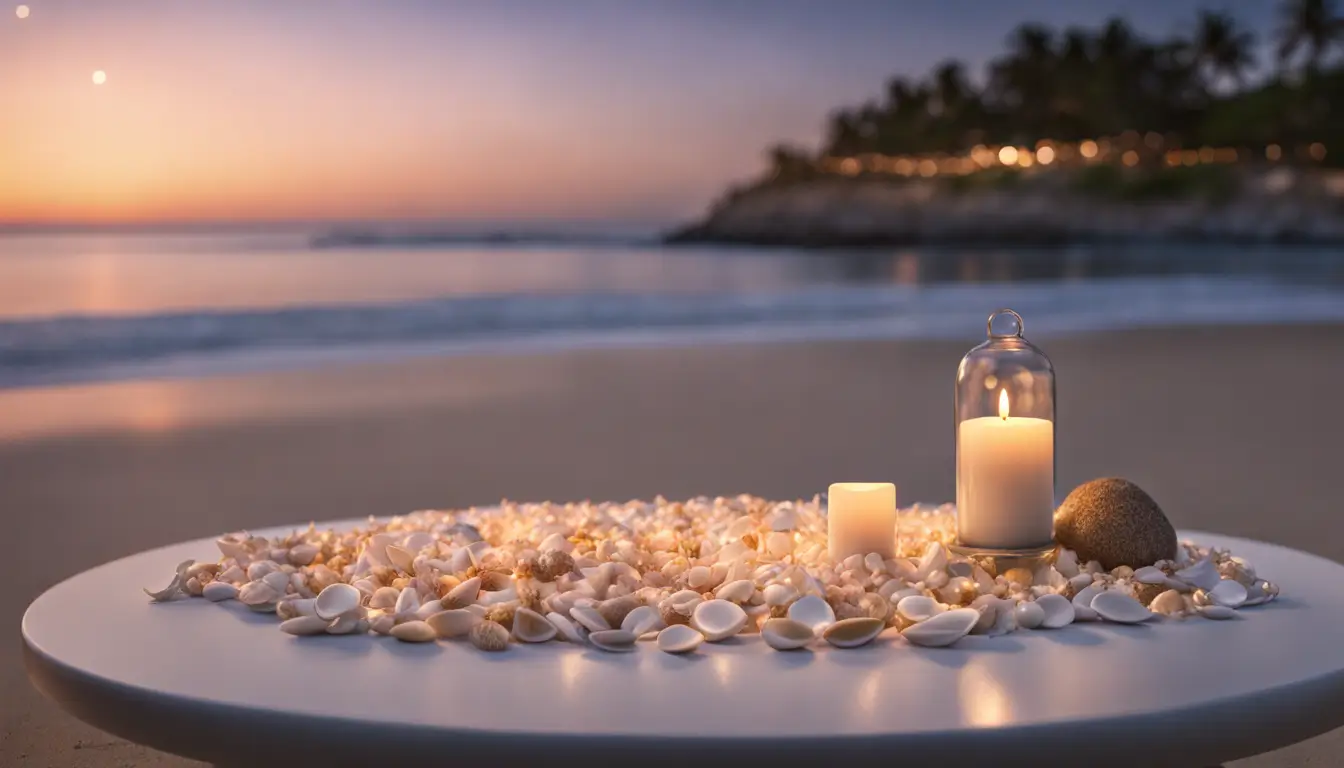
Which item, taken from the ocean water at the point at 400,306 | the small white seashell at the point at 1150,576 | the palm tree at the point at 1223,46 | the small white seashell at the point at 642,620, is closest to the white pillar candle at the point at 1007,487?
the small white seashell at the point at 1150,576

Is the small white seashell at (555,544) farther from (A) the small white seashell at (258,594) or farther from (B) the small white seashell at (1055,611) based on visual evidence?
(B) the small white seashell at (1055,611)

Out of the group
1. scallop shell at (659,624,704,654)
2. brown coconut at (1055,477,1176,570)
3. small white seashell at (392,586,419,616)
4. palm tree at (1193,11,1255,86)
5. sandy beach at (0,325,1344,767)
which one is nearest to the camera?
scallop shell at (659,624,704,654)

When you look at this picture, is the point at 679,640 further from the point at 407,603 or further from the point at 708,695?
the point at 407,603

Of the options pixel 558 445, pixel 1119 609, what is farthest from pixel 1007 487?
pixel 558 445

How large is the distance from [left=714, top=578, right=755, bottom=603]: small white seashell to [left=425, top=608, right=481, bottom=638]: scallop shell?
256mm

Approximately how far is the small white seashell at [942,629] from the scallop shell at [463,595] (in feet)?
1.42

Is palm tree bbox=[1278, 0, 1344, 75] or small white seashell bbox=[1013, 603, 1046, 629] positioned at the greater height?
palm tree bbox=[1278, 0, 1344, 75]

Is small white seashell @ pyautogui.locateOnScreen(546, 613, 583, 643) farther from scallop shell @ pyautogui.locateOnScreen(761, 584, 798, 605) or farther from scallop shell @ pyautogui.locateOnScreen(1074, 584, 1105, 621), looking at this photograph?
scallop shell @ pyautogui.locateOnScreen(1074, 584, 1105, 621)

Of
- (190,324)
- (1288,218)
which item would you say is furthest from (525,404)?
(1288,218)

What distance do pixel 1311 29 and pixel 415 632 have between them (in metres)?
40.0

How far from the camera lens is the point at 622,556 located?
60.6 inches

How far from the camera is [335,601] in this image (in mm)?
1318

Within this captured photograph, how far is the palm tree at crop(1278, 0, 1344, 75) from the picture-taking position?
116 feet

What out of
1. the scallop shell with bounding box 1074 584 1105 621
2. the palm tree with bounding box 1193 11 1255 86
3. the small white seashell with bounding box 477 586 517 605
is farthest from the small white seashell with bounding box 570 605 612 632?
the palm tree with bounding box 1193 11 1255 86
